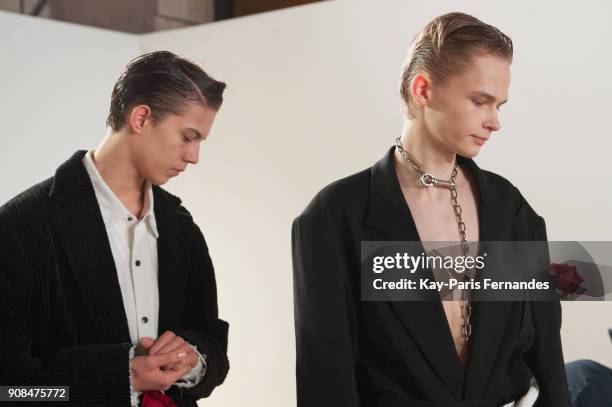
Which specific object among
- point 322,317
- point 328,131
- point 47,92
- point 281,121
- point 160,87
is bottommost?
point 322,317

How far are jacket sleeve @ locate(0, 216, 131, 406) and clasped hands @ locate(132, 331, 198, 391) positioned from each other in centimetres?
3

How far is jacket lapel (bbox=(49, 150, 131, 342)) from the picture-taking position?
Result: 1.85 meters

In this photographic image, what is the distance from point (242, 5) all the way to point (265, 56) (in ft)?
5.79

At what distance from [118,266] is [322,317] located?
420mm

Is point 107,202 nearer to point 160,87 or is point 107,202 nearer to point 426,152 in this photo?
point 160,87

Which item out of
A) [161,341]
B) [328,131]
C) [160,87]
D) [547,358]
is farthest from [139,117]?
[328,131]

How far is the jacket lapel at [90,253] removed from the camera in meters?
1.85

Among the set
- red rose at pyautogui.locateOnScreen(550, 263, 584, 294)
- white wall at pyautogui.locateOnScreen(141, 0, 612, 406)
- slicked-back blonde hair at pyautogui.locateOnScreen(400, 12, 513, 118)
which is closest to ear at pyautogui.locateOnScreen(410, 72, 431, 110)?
slicked-back blonde hair at pyautogui.locateOnScreen(400, 12, 513, 118)

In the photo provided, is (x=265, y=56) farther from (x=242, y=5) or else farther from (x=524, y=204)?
(x=524, y=204)

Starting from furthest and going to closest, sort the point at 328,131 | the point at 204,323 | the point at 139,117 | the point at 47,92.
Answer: the point at 47,92
the point at 328,131
the point at 204,323
the point at 139,117

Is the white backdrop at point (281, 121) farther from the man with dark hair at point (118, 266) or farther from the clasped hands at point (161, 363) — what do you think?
the clasped hands at point (161, 363)

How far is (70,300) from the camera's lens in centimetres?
185

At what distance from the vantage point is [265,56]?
13.9ft

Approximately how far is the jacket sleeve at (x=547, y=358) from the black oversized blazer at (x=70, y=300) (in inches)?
25.4
